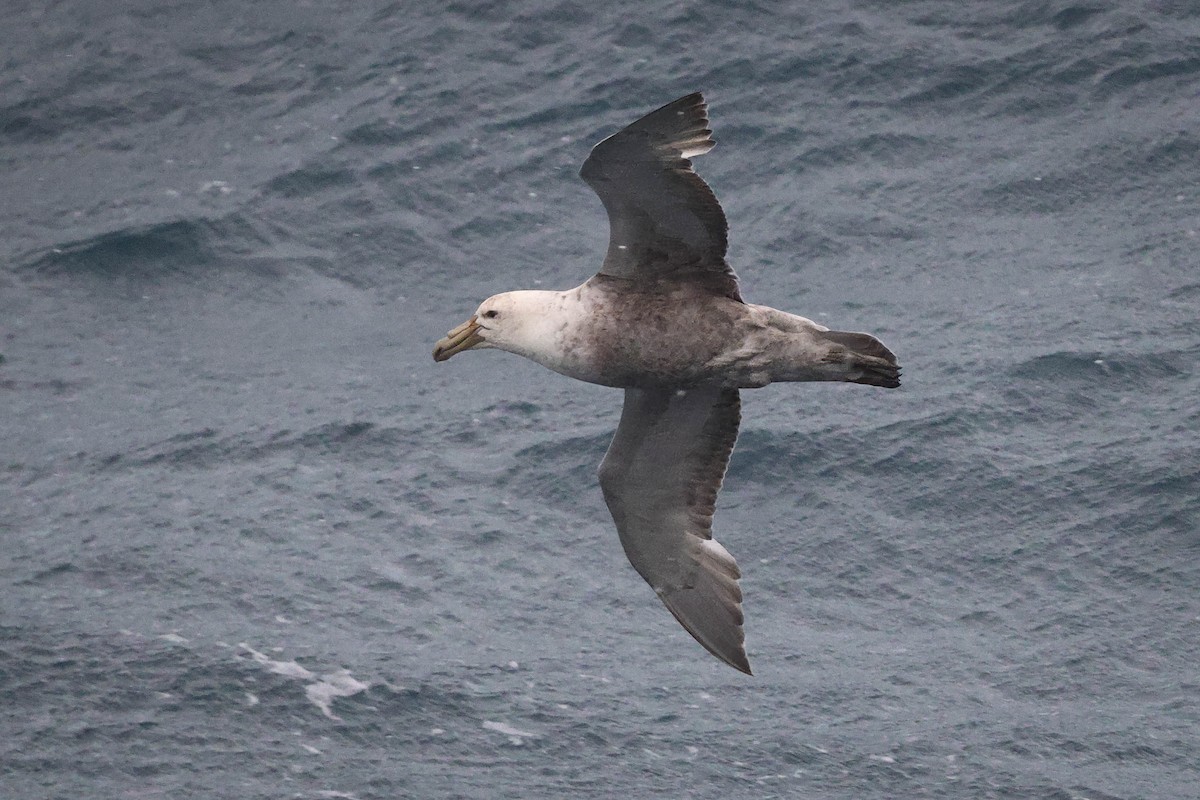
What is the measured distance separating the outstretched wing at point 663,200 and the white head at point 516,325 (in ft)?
1.80

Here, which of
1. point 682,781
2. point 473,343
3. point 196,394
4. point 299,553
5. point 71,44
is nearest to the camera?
point 473,343

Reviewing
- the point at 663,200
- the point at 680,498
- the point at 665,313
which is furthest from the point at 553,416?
the point at 663,200

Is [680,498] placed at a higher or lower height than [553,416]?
higher

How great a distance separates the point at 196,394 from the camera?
28344 mm

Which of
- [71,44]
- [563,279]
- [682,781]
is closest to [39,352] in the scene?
[71,44]

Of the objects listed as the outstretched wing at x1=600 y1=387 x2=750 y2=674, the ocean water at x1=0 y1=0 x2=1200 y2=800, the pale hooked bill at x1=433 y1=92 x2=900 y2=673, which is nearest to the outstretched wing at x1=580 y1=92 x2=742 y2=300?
the pale hooked bill at x1=433 y1=92 x2=900 y2=673

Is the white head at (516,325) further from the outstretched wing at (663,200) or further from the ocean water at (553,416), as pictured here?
the ocean water at (553,416)

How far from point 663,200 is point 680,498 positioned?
9.49 feet

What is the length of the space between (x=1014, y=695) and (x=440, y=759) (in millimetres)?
6523

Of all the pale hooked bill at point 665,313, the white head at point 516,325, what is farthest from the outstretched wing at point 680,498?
the white head at point 516,325

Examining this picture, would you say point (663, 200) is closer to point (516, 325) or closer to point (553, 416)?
point (516, 325)

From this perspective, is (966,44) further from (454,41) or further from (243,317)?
(243,317)

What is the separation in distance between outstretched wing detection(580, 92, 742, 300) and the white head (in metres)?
0.55

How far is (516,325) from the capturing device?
49.6 ft
